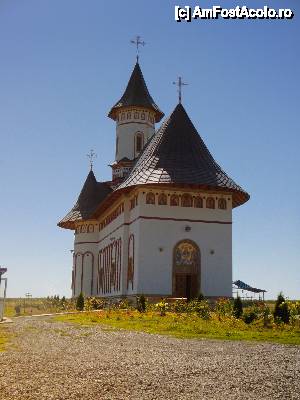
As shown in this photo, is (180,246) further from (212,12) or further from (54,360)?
(54,360)

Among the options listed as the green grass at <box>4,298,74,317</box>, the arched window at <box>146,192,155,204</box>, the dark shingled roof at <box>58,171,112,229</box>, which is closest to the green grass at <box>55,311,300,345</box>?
the arched window at <box>146,192,155,204</box>

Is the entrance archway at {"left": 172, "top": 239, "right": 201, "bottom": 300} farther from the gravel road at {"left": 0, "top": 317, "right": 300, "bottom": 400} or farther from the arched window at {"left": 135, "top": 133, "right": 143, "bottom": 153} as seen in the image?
the arched window at {"left": 135, "top": 133, "right": 143, "bottom": 153}

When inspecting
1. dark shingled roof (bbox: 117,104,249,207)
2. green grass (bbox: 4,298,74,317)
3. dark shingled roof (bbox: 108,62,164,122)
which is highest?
dark shingled roof (bbox: 108,62,164,122)

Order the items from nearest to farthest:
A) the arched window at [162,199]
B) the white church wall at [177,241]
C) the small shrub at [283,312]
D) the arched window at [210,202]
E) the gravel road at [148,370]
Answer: the gravel road at [148,370] → the small shrub at [283,312] → the white church wall at [177,241] → the arched window at [162,199] → the arched window at [210,202]

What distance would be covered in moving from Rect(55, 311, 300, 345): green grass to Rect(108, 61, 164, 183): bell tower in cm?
2582

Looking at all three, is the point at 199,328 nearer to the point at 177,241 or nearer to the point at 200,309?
the point at 200,309

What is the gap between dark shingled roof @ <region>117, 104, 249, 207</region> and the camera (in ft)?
98.5

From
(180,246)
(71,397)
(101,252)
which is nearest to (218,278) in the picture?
(180,246)

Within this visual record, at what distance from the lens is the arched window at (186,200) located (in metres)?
30.6

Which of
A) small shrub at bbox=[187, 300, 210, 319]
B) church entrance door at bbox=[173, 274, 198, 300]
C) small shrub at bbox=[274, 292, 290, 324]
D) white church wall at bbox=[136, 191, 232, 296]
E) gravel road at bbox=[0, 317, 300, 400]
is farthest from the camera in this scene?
church entrance door at bbox=[173, 274, 198, 300]

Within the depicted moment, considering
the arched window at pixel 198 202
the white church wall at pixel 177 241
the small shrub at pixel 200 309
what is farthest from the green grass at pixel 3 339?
the arched window at pixel 198 202

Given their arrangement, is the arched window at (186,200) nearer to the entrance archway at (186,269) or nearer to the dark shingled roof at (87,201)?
the entrance archway at (186,269)

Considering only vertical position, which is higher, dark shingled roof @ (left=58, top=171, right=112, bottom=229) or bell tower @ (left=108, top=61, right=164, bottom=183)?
bell tower @ (left=108, top=61, right=164, bottom=183)

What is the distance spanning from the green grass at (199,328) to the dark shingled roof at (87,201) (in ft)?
78.5
